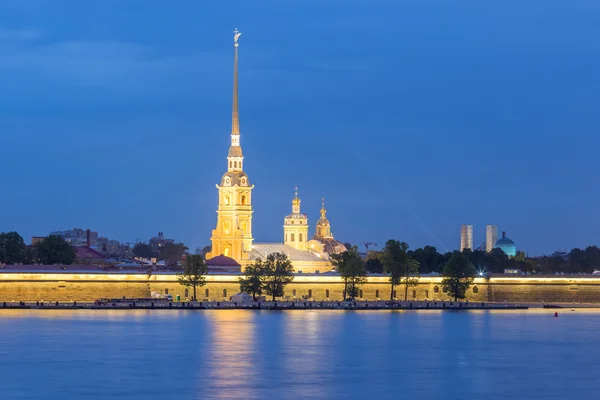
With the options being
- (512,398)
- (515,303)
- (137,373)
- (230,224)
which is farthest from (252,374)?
(230,224)

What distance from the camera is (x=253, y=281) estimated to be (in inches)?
5039

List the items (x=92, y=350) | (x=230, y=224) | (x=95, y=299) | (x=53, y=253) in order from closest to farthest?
(x=92, y=350), (x=95, y=299), (x=53, y=253), (x=230, y=224)

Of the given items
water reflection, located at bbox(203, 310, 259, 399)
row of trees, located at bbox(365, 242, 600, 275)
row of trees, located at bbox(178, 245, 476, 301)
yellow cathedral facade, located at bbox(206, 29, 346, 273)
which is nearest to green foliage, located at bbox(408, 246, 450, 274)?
row of trees, located at bbox(365, 242, 600, 275)

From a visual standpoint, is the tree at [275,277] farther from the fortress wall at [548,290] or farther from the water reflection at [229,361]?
the water reflection at [229,361]

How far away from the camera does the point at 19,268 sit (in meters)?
128

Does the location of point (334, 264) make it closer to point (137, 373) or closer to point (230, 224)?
point (230, 224)

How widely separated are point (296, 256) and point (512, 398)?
10980cm

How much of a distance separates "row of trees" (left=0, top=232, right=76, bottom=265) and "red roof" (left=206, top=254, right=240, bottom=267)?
14.2 m

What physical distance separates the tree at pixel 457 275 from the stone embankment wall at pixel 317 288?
302cm

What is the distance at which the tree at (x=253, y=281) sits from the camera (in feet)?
421

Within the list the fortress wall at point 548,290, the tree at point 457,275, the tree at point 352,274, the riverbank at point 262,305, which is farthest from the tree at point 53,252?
the fortress wall at point 548,290

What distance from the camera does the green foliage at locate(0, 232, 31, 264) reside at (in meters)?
142

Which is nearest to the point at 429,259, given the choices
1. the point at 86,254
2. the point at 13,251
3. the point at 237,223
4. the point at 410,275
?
the point at 237,223

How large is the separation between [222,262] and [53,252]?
17.0 metres
